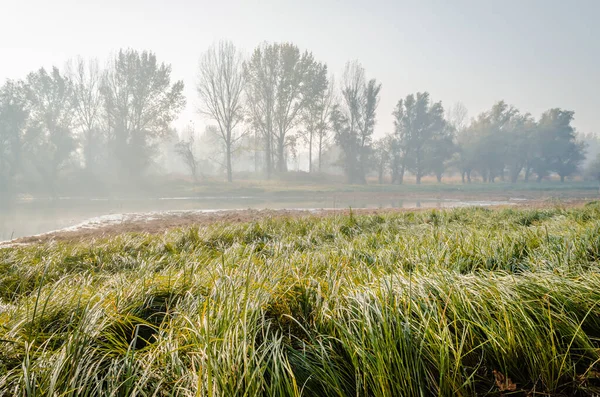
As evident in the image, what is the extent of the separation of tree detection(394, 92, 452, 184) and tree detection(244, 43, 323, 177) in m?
14.2

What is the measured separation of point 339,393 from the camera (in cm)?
120

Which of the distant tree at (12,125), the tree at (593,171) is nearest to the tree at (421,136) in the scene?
the tree at (593,171)

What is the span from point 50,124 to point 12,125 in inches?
134

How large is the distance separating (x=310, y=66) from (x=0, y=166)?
118ft

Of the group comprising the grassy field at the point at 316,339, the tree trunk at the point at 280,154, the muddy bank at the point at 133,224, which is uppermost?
the tree trunk at the point at 280,154

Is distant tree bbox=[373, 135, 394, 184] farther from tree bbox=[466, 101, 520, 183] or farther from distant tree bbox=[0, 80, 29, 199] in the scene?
distant tree bbox=[0, 80, 29, 199]

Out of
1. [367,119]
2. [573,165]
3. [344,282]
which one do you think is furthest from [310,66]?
[573,165]

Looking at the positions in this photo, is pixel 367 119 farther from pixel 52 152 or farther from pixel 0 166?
pixel 0 166

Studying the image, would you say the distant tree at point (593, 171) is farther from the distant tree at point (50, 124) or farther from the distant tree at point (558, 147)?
the distant tree at point (50, 124)

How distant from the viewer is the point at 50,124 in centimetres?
3241

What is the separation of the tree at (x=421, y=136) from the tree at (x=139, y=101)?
30.0 metres

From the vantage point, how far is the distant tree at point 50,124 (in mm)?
30766

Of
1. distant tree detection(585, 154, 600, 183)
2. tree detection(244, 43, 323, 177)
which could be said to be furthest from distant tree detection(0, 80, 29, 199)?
distant tree detection(585, 154, 600, 183)

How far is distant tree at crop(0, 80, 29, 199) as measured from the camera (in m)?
30.7
